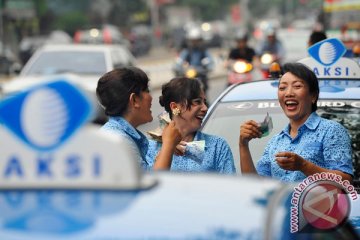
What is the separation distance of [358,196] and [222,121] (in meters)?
1.25

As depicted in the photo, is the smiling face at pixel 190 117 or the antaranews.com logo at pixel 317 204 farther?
the smiling face at pixel 190 117

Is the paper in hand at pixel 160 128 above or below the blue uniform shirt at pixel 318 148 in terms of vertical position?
above

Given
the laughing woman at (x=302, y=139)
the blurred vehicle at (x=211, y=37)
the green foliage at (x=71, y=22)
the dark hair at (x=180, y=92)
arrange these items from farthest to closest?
the blurred vehicle at (x=211, y=37), the green foliage at (x=71, y=22), the dark hair at (x=180, y=92), the laughing woman at (x=302, y=139)

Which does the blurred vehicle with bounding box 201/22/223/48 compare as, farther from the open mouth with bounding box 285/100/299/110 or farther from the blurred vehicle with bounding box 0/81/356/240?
the blurred vehicle with bounding box 0/81/356/240

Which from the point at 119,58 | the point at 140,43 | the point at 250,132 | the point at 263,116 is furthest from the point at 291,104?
the point at 140,43

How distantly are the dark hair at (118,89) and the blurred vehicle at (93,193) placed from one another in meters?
2.24

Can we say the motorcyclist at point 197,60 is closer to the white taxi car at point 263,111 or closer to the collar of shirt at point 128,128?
the white taxi car at point 263,111

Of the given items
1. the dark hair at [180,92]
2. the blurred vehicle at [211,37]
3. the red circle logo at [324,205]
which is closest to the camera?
the red circle logo at [324,205]

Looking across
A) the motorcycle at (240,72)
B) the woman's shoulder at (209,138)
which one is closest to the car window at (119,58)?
the motorcycle at (240,72)

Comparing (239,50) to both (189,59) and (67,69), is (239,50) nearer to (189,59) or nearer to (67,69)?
(189,59)

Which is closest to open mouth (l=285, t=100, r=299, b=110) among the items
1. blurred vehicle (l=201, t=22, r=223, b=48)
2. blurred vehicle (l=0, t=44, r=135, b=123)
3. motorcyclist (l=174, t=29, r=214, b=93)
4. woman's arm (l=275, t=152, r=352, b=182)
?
woman's arm (l=275, t=152, r=352, b=182)

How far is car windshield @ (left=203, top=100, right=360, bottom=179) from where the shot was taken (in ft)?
21.0

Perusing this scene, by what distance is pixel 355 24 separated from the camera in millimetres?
28219

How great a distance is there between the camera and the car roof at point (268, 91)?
6504 mm
